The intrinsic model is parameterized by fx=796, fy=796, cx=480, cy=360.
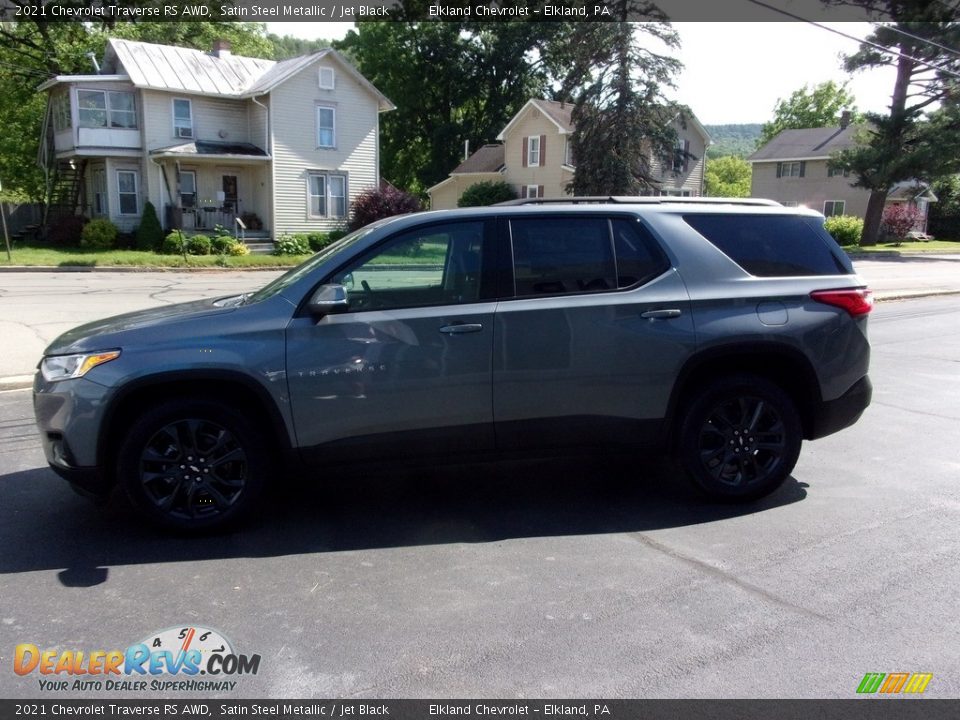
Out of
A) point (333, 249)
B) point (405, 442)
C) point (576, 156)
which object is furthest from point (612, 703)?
point (576, 156)

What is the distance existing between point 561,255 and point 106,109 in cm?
3312

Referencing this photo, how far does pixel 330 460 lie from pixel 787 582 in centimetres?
256

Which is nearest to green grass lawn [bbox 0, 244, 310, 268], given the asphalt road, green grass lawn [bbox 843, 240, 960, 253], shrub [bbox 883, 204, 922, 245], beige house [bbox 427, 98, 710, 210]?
beige house [bbox 427, 98, 710, 210]

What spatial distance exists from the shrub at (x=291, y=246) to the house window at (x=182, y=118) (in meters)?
5.96

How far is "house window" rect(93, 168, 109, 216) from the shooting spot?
110 feet

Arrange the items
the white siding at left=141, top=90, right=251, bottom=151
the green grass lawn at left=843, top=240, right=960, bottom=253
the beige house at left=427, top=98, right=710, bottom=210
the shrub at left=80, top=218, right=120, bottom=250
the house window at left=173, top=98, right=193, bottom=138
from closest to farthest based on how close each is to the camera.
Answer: the shrub at left=80, top=218, right=120, bottom=250
the white siding at left=141, top=90, right=251, bottom=151
the house window at left=173, top=98, right=193, bottom=138
the green grass lawn at left=843, top=240, right=960, bottom=253
the beige house at left=427, top=98, right=710, bottom=210

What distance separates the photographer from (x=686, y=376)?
4953 mm

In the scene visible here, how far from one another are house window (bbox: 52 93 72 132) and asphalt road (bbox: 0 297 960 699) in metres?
32.7

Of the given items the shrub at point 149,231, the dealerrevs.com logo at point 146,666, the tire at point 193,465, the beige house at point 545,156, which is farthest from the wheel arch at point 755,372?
the beige house at point 545,156

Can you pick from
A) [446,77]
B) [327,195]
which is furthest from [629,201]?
[446,77]

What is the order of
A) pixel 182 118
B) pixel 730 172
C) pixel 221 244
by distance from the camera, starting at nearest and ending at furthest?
pixel 221 244 < pixel 182 118 < pixel 730 172

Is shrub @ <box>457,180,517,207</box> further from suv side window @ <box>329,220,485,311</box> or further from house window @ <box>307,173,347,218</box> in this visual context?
suv side window @ <box>329,220,485,311</box>

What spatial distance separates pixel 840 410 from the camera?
5.24 meters

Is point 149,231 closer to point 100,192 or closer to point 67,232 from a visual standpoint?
point 67,232
